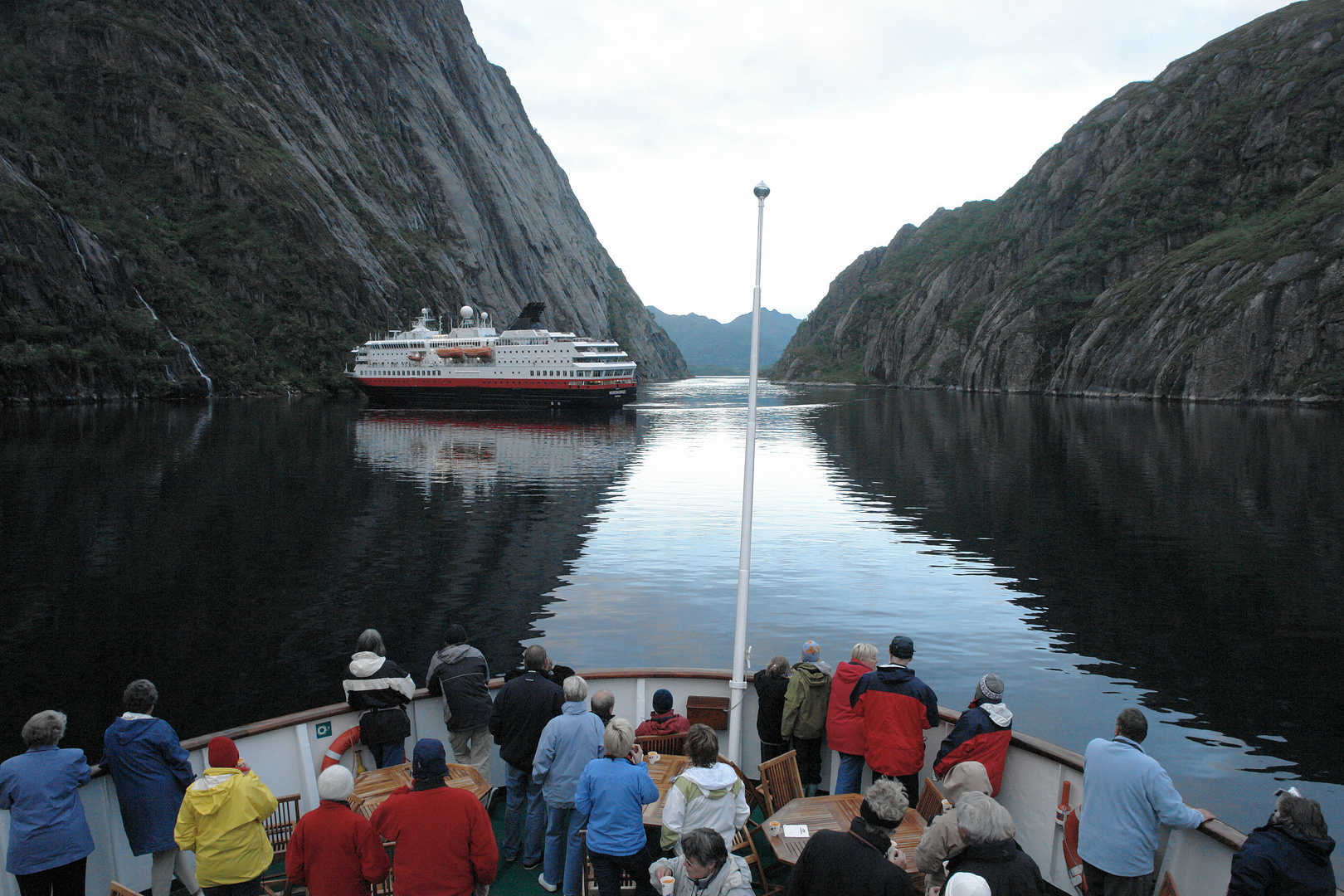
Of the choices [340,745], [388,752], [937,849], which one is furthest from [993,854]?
[340,745]

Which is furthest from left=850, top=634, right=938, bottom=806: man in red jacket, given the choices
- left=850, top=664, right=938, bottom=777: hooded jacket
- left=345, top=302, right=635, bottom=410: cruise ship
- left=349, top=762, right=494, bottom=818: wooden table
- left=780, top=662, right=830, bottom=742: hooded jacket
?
left=345, top=302, right=635, bottom=410: cruise ship

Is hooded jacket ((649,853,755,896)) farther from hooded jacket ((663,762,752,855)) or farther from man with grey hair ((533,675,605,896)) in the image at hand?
man with grey hair ((533,675,605,896))

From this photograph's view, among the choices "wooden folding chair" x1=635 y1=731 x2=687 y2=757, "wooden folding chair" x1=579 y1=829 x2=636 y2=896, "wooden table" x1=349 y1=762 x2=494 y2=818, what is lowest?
"wooden folding chair" x1=579 y1=829 x2=636 y2=896

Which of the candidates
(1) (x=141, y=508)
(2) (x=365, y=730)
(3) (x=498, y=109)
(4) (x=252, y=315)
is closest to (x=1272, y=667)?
(2) (x=365, y=730)

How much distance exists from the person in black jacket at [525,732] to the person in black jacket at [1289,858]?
545 centimetres

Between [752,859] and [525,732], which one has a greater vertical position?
[525,732]

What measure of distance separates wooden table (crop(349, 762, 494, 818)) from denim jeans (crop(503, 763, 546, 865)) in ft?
0.92

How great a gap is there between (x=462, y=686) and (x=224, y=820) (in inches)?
106

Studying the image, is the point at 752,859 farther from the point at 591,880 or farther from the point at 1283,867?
the point at 1283,867

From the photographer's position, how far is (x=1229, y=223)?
102 meters

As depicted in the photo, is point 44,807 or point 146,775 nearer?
point 44,807

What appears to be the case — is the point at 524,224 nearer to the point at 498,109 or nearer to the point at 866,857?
the point at 498,109

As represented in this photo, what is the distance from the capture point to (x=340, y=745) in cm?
813

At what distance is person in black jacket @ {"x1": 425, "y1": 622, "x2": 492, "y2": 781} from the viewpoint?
868 centimetres
